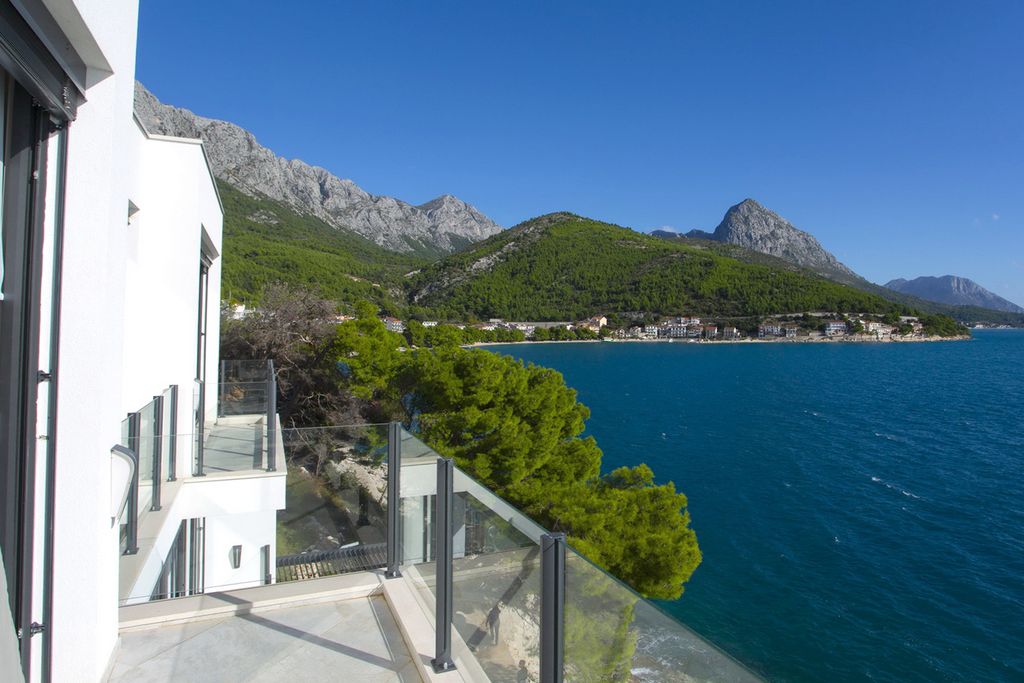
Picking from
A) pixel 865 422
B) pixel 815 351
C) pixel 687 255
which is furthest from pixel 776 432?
pixel 687 255

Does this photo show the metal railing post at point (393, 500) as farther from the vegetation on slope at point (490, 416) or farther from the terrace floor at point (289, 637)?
the vegetation on slope at point (490, 416)

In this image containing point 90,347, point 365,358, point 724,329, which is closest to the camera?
point 90,347

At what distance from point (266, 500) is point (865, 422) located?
36.3 meters

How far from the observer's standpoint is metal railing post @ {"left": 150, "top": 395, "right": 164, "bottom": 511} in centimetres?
431

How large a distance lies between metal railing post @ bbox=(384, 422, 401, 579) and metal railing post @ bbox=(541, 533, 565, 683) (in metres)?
1.79

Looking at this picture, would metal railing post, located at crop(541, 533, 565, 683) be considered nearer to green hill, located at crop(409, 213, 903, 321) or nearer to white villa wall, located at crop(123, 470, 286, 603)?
white villa wall, located at crop(123, 470, 286, 603)

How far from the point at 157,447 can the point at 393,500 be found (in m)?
2.27

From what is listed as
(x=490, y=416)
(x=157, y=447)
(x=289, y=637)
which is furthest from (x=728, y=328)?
(x=289, y=637)

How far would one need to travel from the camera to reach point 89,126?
1986 millimetres

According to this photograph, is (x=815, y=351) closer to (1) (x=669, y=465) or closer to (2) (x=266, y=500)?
(1) (x=669, y=465)

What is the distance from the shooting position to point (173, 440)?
4.93m

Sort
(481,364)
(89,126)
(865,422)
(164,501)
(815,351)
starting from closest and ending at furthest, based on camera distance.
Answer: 1. (89,126)
2. (164,501)
3. (481,364)
4. (865,422)
5. (815,351)

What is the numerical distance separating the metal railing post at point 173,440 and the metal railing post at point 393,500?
2.05m

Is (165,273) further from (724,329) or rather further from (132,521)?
(724,329)
